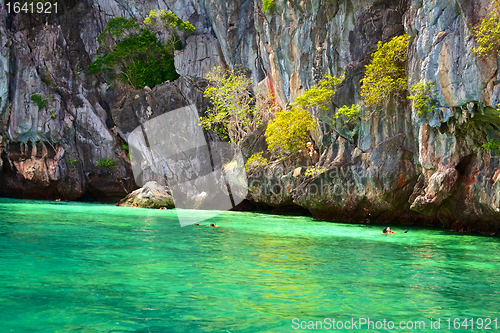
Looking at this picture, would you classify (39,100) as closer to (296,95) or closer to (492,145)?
(296,95)

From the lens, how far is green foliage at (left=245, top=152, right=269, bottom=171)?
23.4 metres

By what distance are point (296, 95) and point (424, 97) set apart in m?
10.5

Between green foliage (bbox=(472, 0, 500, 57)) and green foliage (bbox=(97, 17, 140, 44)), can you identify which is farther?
green foliage (bbox=(97, 17, 140, 44))

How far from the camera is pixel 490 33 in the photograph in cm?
1046

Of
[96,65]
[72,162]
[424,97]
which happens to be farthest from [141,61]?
[424,97]

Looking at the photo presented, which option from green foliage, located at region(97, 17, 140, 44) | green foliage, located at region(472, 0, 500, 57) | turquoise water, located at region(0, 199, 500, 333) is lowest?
turquoise water, located at region(0, 199, 500, 333)

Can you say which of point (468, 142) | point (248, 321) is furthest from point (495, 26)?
point (248, 321)

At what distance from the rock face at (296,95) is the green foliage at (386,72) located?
61cm

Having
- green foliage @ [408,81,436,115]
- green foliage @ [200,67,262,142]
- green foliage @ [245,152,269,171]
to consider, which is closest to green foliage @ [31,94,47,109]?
green foliage @ [200,67,262,142]

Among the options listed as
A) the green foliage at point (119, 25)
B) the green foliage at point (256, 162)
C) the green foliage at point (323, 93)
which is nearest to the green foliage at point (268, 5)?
the green foliage at point (323, 93)

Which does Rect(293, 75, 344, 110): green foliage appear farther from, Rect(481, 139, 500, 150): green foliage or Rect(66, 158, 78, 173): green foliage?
Rect(66, 158, 78, 173): green foliage

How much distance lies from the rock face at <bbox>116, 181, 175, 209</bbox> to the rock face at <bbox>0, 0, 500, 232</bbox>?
6.39 metres

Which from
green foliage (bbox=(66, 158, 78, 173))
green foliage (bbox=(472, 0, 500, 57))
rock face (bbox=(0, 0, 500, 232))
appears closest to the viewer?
green foliage (bbox=(472, 0, 500, 57))

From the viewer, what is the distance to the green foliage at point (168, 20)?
32.6m
